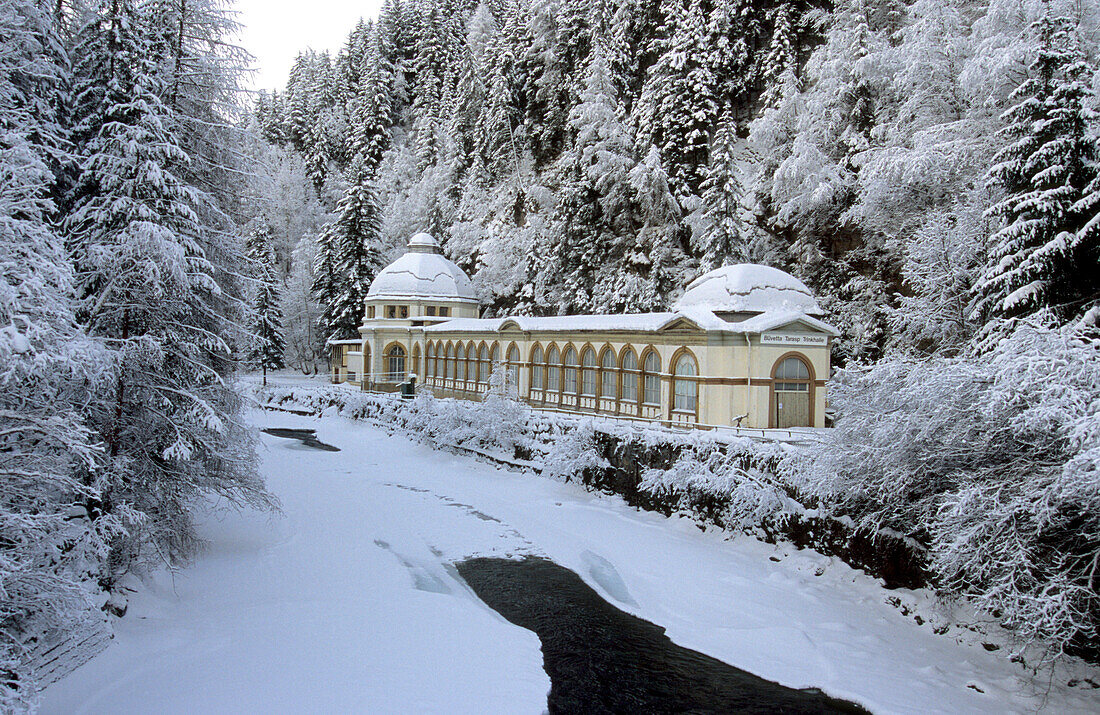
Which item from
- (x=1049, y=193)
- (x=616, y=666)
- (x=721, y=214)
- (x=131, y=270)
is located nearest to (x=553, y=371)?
(x=721, y=214)

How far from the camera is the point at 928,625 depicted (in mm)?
12305

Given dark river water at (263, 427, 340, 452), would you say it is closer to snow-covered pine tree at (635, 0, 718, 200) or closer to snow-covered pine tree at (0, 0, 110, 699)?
snow-covered pine tree at (635, 0, 718, 200)

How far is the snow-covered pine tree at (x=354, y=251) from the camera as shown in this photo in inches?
1943

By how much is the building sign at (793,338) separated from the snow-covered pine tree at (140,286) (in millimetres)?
16436

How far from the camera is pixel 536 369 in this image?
31.7 m

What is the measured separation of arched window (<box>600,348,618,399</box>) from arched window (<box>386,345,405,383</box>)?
2025 cm

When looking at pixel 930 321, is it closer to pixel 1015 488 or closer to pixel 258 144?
pixel 1015 488

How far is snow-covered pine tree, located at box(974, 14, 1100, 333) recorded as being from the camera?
1623 centimetres

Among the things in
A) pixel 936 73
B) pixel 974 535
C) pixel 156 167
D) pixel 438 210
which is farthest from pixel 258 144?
pixel 438 210

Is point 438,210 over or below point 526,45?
below

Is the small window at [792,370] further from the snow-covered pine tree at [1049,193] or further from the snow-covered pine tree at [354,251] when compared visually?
the snow-covered pine tree at [354,251]

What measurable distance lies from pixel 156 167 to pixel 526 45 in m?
42.0

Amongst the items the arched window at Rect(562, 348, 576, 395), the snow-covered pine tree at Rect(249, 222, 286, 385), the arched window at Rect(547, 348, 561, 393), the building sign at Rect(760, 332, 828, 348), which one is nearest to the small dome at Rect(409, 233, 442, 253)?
the snow-covered pine tree at Rect(249, 222, 286, 385)

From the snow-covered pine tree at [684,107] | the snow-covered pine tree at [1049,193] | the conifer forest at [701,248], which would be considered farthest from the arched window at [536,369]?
the snow-covered pine tree at [1049,193]
